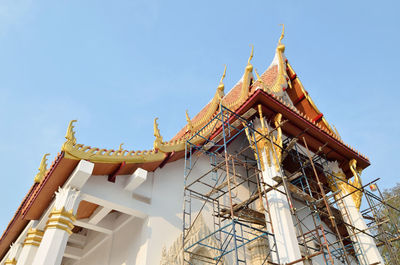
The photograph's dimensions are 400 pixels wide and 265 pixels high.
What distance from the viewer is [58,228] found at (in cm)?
499

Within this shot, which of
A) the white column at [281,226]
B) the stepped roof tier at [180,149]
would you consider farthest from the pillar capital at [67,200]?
the white column at [281,226]

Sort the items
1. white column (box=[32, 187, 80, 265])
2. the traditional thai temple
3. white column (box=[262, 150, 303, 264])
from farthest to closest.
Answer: the traditional thai temple → white column (box=[262, 150, 303, 264]) → white column (box=[32, 187, 80, 265])

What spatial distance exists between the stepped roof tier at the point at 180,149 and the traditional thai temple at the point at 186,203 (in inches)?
0.9

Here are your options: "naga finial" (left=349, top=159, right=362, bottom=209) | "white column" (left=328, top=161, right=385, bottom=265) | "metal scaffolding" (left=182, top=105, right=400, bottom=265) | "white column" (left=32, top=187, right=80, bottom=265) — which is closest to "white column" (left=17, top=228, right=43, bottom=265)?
"white column" (left=32, top=187, right=80, bottom=265)

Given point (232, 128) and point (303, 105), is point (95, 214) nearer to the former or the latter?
point (232, 128)

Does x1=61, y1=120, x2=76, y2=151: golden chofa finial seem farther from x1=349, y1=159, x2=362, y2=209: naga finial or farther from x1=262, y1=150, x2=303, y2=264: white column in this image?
x1=349, y1=159, x2=362, y2=209: naga finial

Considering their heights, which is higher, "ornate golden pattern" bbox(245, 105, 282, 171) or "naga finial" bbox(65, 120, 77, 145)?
"ornate golden pattern" bbox(245, 105, 282, 171)

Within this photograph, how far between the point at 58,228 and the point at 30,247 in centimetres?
131

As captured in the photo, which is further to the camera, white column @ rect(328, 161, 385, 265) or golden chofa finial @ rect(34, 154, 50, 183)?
white column @ rect(328, 161, 385, 265)

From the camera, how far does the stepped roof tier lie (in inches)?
217

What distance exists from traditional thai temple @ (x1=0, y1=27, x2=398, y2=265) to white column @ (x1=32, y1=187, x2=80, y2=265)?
0.02m

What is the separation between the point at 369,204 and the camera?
7.81 metres

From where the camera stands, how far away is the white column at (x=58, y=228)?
4634mm

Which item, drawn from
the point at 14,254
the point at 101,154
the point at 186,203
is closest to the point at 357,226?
the point at 186,203
